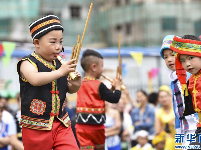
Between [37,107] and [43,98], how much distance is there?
0.11 m

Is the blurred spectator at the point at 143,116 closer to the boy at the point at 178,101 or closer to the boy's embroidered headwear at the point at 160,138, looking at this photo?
the boy's embroidered headwear at the point at 160,138

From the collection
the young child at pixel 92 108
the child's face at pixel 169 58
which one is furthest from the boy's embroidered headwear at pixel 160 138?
the child's face at pixel 169 58

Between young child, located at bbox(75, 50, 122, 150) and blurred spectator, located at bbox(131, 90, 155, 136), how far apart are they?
345 cm

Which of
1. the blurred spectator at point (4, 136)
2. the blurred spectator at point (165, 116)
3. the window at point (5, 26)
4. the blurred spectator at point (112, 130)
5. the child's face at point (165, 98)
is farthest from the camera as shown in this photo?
the window at point (5, 26)

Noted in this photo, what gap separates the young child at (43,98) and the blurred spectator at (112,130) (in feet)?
12.0

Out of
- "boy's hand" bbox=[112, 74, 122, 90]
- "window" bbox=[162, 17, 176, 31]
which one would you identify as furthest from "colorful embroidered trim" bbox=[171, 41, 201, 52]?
"window" bbox=[162, 17, 176, 31]

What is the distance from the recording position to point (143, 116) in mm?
A: 9438

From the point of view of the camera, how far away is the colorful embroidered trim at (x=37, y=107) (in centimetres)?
426

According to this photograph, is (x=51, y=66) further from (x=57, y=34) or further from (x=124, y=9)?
(x=124, y=9)

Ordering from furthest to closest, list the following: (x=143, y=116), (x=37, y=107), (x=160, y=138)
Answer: (x=143, y=116), (x=160, y=138), (x=37, y=107)

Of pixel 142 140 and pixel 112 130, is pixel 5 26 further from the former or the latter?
pixel 142 140

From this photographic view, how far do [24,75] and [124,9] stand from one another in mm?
28400

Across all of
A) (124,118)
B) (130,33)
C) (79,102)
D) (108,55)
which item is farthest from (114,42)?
(79,102)

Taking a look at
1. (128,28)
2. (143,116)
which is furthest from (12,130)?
(128,28)
